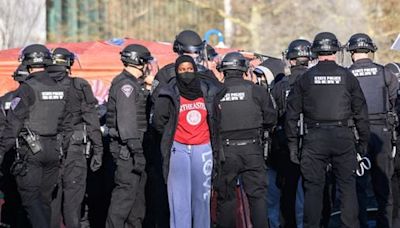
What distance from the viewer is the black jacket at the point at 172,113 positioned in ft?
29.5

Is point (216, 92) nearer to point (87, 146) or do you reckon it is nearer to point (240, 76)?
point (240, 76)

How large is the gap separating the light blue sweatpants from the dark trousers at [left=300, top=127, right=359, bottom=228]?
1.39 metres

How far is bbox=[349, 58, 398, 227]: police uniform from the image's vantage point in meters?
10.8

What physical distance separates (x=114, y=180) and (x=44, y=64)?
1.55 meters

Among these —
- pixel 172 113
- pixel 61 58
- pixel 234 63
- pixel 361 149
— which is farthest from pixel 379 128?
pixel 61 58

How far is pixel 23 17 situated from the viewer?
730 inches

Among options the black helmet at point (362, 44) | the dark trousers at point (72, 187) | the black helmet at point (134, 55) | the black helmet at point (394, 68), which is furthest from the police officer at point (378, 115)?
the dark trousers at point (72, 187)

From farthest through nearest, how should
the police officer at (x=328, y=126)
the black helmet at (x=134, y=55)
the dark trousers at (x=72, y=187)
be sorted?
the black helmet at (x=134, y=55) < the dark trousers at (x=72, y=187) < the police officer at (x=328, y=126)

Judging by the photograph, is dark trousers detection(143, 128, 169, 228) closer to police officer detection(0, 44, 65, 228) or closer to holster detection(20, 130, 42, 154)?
police officer detection(0, 44, 65, 228)

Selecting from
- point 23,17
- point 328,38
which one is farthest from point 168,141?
point 23,17

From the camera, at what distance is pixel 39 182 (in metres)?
9.80

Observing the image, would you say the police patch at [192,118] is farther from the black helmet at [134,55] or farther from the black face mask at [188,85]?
the black helmet at [134,55]

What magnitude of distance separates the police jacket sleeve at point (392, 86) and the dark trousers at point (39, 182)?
3.80 m

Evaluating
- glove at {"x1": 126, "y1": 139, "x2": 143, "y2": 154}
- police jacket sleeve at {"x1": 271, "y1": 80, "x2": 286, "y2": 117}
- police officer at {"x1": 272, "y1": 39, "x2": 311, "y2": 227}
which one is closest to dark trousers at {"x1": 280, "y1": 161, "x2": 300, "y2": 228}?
police officer at {"x1": 272, "y1": 39, "x2": 311, "y2": 227}
